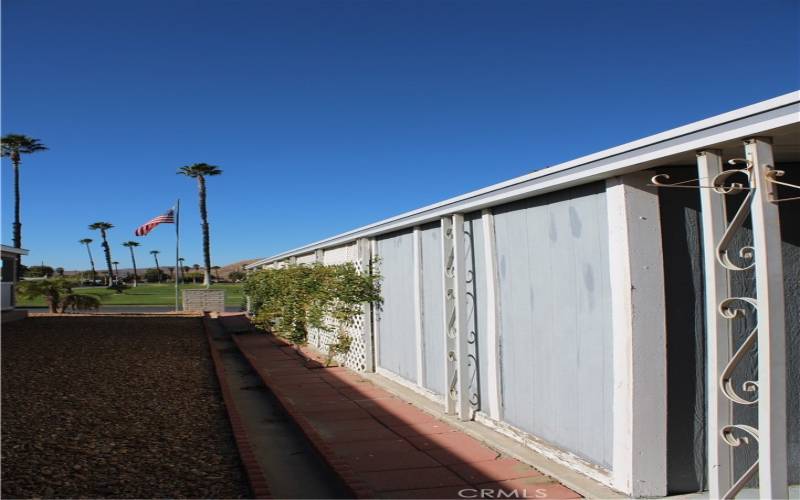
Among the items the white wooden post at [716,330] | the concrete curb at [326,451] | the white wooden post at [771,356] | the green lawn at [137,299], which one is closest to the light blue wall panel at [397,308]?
the concrete curb at [326,451]

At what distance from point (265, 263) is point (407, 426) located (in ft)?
59.3

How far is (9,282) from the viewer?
22844mm

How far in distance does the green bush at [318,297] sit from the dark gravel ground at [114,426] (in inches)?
68.3

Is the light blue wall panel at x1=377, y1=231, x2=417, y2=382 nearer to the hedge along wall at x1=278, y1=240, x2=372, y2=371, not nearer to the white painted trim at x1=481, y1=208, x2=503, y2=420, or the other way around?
the hedge along wall at x1=278, y1=240, x2=372, y2=371

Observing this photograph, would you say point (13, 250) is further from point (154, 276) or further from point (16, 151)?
point (154, 276)

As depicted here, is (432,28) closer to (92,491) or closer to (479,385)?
(479,385)

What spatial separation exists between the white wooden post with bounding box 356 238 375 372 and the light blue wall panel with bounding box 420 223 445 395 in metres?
2.38

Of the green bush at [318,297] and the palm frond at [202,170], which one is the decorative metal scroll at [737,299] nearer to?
the green bush at [318,297]

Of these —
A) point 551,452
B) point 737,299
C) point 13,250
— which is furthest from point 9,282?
point 737,299

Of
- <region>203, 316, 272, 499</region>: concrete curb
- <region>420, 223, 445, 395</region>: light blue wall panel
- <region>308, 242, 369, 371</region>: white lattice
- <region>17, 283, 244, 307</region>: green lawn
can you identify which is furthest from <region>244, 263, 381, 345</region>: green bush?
<region>17, 283, 244, 307</region>: green lawn

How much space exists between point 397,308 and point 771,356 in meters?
6.39

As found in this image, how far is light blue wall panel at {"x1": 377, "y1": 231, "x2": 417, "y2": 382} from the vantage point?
27.8 ft

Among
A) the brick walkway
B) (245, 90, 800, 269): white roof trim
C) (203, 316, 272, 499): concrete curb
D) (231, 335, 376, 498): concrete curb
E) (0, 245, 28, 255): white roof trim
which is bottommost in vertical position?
the brick walkway

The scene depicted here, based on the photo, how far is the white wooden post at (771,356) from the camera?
9.43 ft
